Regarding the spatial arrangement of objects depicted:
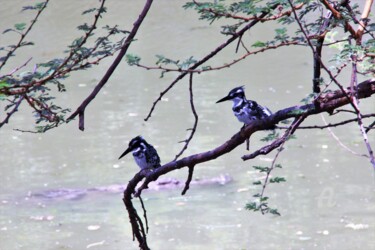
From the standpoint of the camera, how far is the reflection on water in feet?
18.5

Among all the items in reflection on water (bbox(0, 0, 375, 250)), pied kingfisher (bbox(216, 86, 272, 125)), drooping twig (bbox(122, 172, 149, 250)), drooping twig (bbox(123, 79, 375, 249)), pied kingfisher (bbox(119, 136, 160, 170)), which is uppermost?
drooping twig (bbox(123, 79, 375, 249))

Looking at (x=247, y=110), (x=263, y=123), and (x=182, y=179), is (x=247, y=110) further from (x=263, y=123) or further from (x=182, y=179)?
(x=182, y=179)

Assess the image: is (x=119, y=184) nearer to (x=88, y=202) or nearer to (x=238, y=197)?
(x=88, y=202)

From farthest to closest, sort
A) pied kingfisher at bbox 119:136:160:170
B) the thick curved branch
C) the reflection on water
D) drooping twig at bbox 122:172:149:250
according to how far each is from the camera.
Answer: the reflection on water
pied kingfisher at bbox 119:136:160:170
drooping twig at bbox 122:172:149:250
the thick curved branch

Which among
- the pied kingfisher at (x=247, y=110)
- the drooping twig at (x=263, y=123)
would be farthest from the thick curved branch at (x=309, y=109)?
the pied kingfisher at (x=247, y=110)

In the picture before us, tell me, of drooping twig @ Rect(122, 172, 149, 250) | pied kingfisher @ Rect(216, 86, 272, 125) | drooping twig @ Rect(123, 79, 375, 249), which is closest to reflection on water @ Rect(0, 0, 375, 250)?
pied kingfisher @ Rect(216, 86, 272, 125)

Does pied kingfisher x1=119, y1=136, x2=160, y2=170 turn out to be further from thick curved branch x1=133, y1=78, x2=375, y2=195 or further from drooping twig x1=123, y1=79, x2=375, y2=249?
thick curved branch x1=133, y1=78, x2=375, y2=195

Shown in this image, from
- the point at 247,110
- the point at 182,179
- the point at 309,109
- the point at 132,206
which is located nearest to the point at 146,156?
the point at 247,110

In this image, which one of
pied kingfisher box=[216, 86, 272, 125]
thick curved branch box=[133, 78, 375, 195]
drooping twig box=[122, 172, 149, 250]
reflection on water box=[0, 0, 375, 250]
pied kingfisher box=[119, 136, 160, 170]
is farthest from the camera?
reflection on water box=[0, 0, 375, 250]

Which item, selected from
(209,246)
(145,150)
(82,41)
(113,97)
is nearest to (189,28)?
(113,97)

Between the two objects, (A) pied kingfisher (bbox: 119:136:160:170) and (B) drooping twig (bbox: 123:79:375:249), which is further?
(A) pied kingfisher (bbox: 119:136:160:170)

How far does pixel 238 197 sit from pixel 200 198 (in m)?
0.31

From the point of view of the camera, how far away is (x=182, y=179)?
6531 mm

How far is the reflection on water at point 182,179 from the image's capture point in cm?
564
